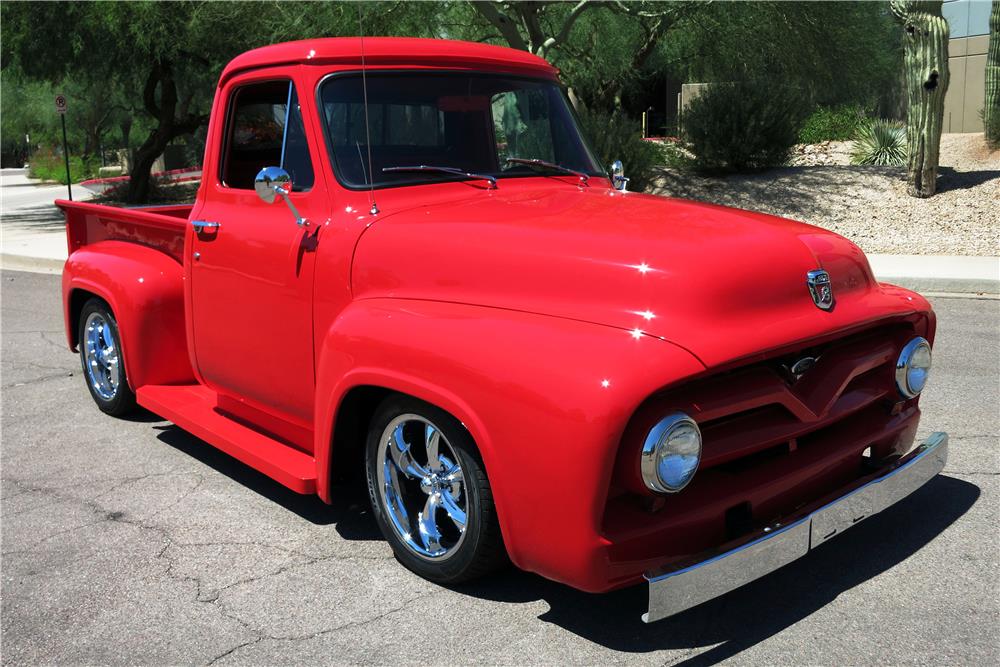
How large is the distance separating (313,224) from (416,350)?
3.23 feet

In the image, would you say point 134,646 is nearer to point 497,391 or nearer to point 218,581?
point 218,581

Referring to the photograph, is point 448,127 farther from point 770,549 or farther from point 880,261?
point 880,261

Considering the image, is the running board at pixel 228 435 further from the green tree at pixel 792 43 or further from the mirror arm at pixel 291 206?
the green tree at pixel 792 43

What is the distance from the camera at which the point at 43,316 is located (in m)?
9.57

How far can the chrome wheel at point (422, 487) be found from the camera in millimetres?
3381

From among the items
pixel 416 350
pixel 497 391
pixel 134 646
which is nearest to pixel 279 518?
pixel 134 646

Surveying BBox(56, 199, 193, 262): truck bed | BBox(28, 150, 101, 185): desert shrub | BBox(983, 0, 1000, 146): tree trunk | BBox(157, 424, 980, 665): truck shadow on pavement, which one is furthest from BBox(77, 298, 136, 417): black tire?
BBox(28, 150, 101, 185): desert shrub

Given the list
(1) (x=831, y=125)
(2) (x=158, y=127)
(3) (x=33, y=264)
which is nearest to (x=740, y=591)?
(3) (x=33, y=264)

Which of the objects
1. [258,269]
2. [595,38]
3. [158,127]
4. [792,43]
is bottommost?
[258,269]

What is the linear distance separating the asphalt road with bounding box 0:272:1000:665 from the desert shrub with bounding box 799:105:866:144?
21153 mm

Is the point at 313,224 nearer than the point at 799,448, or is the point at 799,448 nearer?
the point at 799,448

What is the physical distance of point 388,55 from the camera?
13.3 ft

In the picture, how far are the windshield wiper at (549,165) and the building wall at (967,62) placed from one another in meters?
30.4

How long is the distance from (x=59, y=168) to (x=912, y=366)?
45603mm
